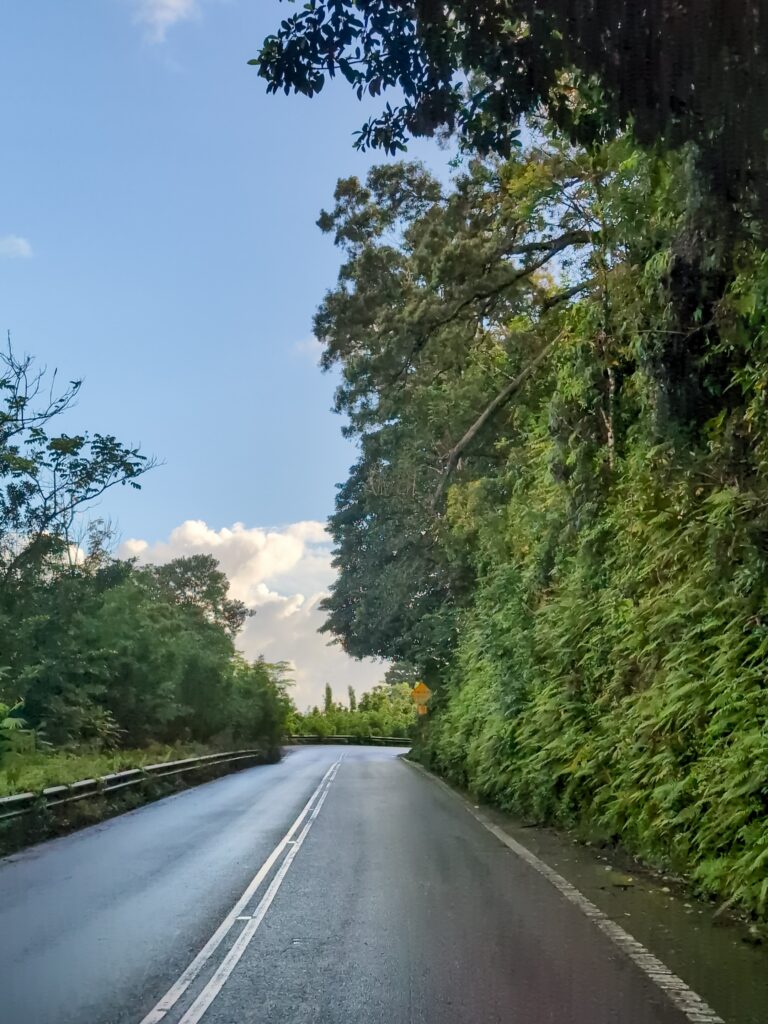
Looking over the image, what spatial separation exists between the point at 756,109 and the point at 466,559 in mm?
26129

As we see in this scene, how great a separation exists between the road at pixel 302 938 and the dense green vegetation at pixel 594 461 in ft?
6.07

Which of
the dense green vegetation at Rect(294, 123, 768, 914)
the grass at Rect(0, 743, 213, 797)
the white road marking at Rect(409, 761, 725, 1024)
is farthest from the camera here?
the grass at Rect(0, 743, 213, 797)

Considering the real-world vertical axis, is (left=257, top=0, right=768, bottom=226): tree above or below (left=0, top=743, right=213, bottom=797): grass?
above

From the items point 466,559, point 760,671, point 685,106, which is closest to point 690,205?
point 685,106

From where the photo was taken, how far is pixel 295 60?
24.5 ft

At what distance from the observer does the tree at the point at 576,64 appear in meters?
6.48

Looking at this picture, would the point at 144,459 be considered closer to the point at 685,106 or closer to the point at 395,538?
the point at 395,538

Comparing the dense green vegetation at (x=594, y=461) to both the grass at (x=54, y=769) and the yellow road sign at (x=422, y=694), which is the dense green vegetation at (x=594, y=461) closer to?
the grass at (x=54, y=769)

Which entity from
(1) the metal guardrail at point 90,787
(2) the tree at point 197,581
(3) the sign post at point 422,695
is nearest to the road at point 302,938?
(1) the metal guardrail at point 90,787

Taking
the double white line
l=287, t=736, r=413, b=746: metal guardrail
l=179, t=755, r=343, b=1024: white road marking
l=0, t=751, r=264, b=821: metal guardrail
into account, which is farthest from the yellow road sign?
l=287, t=736, r=413, b=746: metal guardrail

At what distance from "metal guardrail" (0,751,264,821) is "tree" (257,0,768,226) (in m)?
11.5

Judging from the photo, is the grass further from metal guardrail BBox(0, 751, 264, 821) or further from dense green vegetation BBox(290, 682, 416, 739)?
dense green vegetation BBox(290, 682, 416, 739)

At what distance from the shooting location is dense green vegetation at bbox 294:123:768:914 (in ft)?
30.7

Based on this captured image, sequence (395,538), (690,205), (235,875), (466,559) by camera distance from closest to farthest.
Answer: (690,205), (235,875), (466,559), (395,538)
